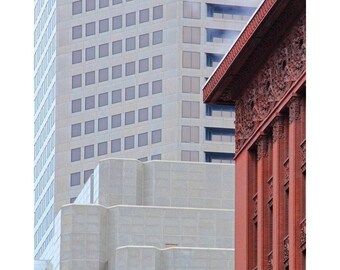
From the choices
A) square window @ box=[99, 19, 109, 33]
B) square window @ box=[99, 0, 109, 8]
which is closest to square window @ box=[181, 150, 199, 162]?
square window @ box=[99, 19, 109, 33]

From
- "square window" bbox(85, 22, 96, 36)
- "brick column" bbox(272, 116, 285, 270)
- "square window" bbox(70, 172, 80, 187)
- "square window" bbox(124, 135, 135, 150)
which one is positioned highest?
"square window" bbox(85, 22, 96, 36)

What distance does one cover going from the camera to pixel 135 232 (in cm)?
12306

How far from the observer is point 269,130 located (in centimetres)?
5772

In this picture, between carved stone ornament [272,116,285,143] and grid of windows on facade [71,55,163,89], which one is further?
grid of windows on facade [71,55,163,89]

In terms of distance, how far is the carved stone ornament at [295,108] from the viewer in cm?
5222

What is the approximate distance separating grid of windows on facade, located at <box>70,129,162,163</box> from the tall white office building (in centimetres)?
12

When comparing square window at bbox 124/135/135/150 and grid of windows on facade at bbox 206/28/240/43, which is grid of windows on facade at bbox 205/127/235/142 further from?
grid of windows on facade at bbox 206/28/240/43

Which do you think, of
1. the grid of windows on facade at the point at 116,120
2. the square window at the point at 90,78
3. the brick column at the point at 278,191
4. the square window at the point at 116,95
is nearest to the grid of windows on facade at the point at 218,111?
the grid of windows on facade at the point at 116,120

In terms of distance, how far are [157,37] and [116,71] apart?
654cm

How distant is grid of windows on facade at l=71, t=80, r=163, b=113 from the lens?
181m

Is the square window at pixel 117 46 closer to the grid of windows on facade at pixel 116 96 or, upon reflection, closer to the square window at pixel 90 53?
the square window at pixel 90 53

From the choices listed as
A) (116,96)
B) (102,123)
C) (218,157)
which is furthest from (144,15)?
(218,157)

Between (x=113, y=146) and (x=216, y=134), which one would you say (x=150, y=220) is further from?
(x=113, y=146)

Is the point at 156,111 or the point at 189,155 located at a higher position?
the point at 156,111
